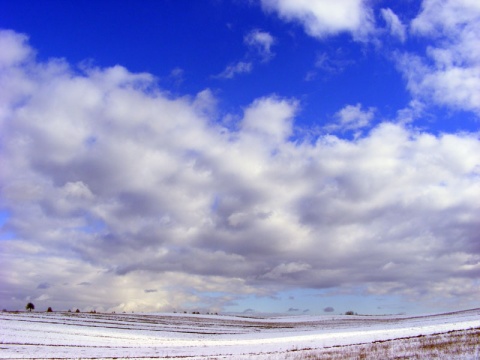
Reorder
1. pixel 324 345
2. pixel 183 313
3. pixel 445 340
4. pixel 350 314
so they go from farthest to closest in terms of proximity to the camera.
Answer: pixel 350 314
pixel 183 313
pixel 324 345
pixel 445 340

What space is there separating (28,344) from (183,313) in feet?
241

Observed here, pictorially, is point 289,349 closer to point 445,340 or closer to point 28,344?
point 445,340

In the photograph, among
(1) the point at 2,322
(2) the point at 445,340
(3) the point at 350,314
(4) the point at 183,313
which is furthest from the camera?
(3) the point at 350,314

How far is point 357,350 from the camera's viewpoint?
39.1 meters

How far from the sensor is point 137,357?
130 feet

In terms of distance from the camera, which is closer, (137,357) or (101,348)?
(137,357)

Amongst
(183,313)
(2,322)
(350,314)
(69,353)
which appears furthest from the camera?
(350,314)

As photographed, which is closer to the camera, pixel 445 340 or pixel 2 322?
pixel 445 340

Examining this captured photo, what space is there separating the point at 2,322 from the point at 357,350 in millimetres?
49583

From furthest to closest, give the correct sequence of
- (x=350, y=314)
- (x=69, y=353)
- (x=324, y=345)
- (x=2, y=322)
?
(x=350, y=314) < (x=2, y=322) < (x=324, y=345) < (x=69, y=353)

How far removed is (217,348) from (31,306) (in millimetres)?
102538

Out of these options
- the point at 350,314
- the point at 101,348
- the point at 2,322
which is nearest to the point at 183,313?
the point at 350,314

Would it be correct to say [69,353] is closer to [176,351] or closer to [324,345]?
[176,351]

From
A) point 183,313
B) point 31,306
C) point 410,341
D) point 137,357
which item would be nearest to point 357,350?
point 410,341
